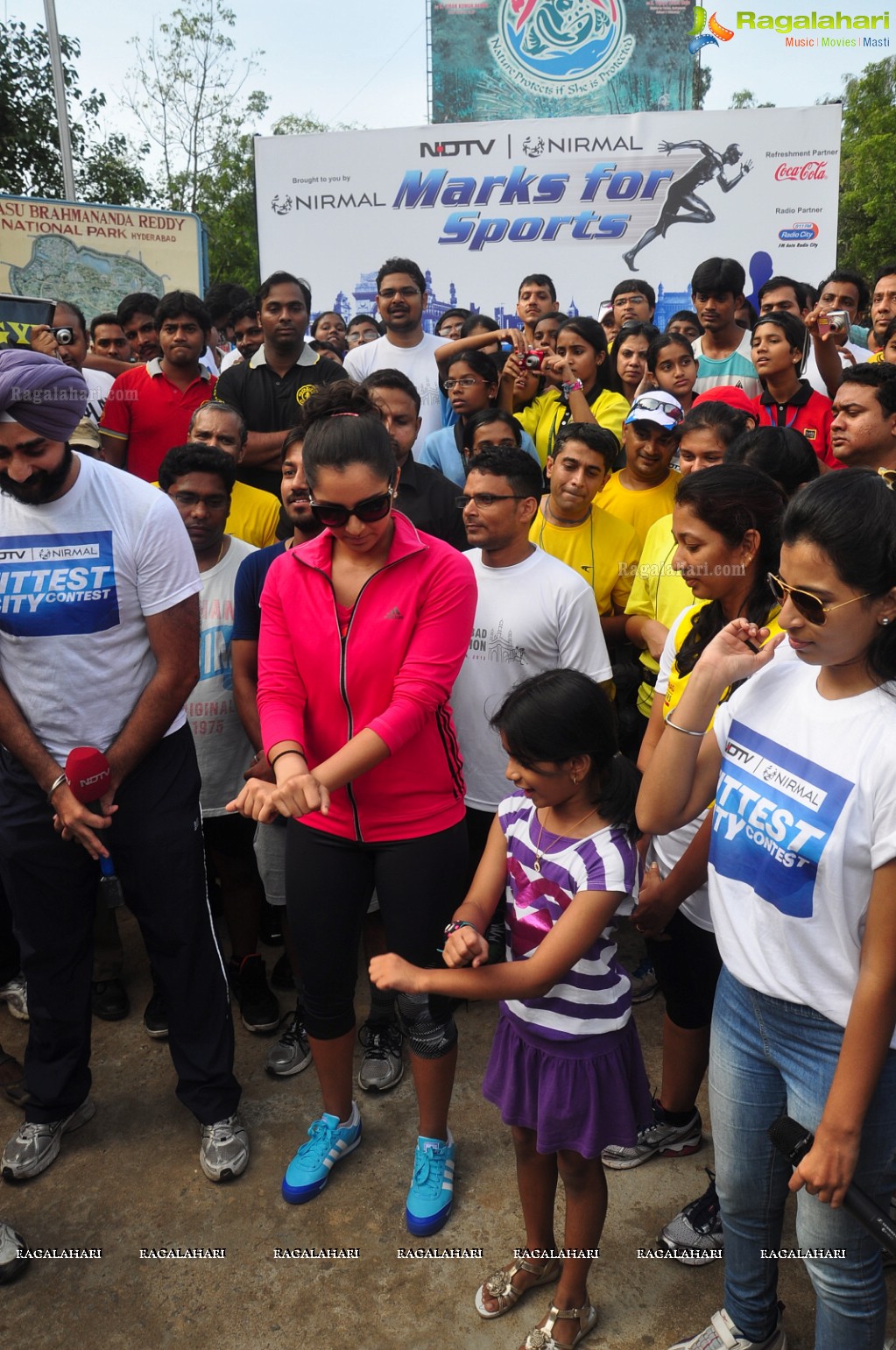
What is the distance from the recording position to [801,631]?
1591 mm

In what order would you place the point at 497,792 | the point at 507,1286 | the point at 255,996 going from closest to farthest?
the point at 507,1286, the point at 497,792, the point at 255,996

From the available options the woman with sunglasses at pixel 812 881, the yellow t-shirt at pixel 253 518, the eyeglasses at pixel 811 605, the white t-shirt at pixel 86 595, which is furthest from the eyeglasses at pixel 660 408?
the eyeglasses at pixel 811 605

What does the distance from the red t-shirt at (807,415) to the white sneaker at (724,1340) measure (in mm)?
3225

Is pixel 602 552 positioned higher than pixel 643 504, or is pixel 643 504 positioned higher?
pixel 643 504

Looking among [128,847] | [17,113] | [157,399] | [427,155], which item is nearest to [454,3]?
[17,113]

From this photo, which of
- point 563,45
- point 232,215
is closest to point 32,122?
point 232,215

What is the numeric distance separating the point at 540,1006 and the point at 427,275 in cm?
1160

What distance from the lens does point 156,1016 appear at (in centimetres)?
339

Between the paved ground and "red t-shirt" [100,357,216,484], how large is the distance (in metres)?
3.01

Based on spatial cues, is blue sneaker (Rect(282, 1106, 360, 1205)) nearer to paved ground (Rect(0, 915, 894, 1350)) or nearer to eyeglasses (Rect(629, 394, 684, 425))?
paved ground (Rect(0, 915, 894, 1350))

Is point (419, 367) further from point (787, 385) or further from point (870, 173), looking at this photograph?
point (870, 173)

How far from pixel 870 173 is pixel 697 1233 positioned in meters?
22.8

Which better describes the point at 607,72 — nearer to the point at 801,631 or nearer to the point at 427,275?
the point at 427,275

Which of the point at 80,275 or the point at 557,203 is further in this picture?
the point at 80,275
